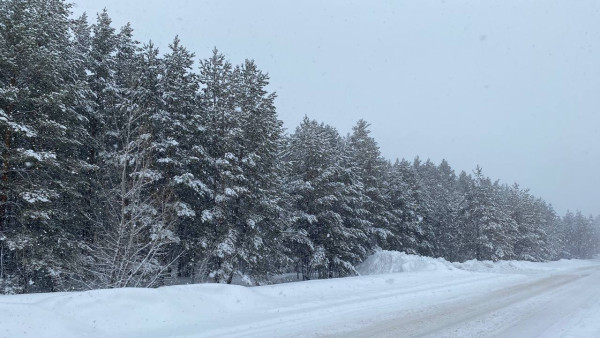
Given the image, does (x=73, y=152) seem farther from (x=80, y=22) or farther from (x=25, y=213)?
(x=80, y=22)

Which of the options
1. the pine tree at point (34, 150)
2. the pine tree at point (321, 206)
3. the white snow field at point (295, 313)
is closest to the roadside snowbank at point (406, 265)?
the pine tree at point (321, 206)

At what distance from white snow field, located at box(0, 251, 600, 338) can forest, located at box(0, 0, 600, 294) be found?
3245 mm

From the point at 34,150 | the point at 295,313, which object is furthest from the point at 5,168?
the point at 295,313

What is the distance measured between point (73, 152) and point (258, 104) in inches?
409

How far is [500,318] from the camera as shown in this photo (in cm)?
1006

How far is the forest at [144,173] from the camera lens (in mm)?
15258

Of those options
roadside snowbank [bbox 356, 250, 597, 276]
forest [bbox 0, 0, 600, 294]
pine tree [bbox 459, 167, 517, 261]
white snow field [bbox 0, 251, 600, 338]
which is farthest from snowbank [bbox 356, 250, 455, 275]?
pine tree [bbox 459, 167, 517, 261]

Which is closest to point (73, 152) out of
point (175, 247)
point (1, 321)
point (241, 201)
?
point (175, 247)

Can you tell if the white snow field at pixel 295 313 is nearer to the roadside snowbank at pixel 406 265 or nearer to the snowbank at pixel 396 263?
the snowbank at pixel 396 263

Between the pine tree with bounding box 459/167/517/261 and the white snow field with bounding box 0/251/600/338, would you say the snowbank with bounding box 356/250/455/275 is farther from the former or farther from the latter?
the pine tree with bounding box 459/167/517/261

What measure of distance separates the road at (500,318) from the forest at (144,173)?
8.09 metres

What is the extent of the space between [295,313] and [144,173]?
6.84 metres

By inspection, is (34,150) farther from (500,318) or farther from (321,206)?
(321,206)

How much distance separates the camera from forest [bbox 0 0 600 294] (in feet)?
50.1
